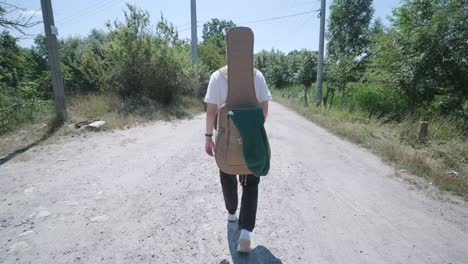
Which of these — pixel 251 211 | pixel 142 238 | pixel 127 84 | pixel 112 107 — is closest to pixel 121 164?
pixel 142 238

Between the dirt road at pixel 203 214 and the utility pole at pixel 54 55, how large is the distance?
273 cm

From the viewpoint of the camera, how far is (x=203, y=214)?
2963 millimetres

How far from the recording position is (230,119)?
1987mm

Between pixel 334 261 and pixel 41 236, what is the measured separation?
2820mm

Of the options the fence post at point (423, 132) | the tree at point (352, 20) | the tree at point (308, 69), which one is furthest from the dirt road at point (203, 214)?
the tree at point (352, 20)

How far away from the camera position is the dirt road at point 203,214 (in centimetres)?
232

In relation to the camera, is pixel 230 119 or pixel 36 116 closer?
pixel 230 119

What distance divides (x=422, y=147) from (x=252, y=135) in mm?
5579

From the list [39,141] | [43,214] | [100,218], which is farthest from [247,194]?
[39,141]

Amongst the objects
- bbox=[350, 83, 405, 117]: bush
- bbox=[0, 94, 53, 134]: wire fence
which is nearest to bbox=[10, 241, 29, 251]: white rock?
bbox=[0, 94, 53, 134]: wire fence

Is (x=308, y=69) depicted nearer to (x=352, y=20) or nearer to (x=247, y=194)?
(x=352, y=20)

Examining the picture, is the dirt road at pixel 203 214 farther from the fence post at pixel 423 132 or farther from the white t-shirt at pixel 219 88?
the fence post at pixel 423 132

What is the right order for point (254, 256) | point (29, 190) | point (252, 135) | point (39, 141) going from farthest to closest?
point (39, 141) < point (29, 190) < point (254, 256) < point (252, 135)

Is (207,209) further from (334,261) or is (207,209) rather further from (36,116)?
(36,116)
